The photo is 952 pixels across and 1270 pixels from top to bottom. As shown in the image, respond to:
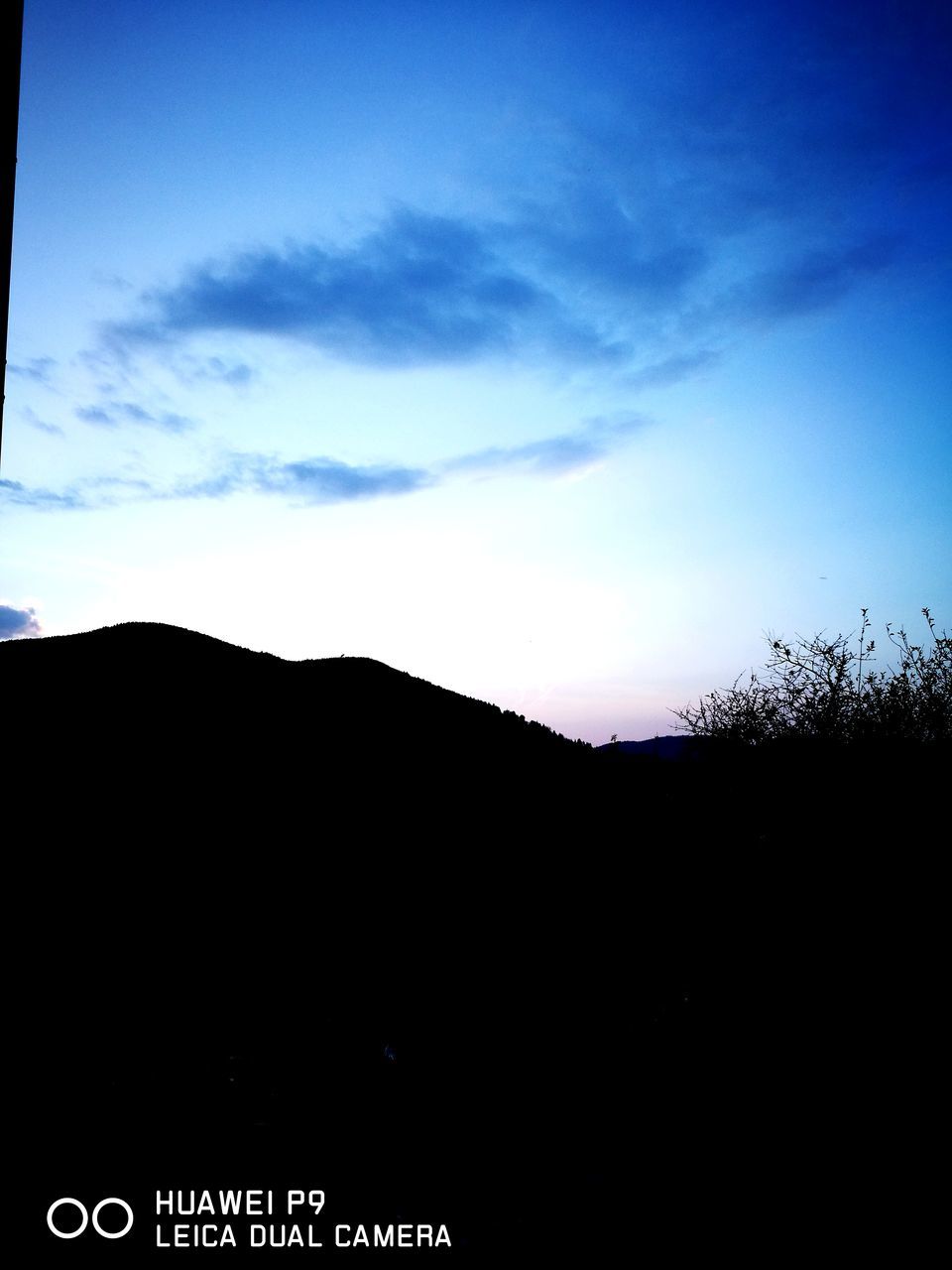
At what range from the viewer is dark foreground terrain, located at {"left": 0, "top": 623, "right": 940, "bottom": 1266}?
4.34m

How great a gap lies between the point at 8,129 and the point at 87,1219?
559 centimetres

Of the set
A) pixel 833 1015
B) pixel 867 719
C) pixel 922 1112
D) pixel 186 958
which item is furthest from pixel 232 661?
pixel 867 719

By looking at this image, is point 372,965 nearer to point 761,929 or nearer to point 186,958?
point 186,958

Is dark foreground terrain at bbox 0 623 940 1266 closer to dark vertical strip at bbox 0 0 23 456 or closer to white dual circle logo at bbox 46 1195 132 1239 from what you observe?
white dual circle logo at bbox 46 1195 132 1239

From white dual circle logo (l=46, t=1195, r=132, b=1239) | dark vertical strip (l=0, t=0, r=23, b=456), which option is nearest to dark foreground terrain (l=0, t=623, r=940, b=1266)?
white dual circle logo (l=46, t=1195, r=132, b=1239)

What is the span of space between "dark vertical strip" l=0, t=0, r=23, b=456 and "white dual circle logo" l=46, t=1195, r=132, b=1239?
4420mm

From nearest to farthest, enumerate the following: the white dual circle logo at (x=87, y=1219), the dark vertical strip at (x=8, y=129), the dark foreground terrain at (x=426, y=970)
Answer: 1. the dark vertical strip at (x=8, y=129)
2. the white dual circle logo at (x=87, y=1219)
3. the dark foreground terrain at (x=426, y=970)

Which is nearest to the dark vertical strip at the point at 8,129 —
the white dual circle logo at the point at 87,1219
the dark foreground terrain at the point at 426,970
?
the white dual circle logo at the point at 87,1219

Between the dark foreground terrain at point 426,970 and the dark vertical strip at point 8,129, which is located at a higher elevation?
the dark vertical strip at point 8,129

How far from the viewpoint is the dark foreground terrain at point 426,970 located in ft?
14.3

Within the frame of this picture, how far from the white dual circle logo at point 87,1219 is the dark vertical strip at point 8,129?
14.5 ft

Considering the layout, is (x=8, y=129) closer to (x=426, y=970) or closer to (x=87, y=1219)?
(x=87, y=1219)

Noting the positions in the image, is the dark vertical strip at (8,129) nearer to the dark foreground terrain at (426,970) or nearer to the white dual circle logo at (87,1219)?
the white dual circle logo at (87,1219)

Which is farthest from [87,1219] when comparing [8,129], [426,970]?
[8,129]
